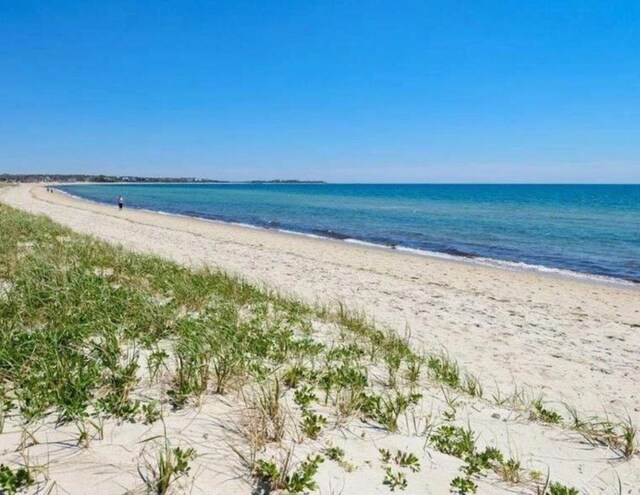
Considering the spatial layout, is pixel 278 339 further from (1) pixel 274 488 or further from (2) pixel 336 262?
(2) pixel 336 262

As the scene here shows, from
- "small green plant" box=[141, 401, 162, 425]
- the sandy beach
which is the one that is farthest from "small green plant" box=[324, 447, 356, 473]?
"small green plant" box=[141, 401, 162, 425]

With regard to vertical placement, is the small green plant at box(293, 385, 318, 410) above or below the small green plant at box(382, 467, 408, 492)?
above

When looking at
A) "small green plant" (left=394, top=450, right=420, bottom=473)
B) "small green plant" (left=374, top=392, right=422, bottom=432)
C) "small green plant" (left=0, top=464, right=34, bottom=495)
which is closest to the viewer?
"small green plant" (left=0, top=464, right=34, bottom=495)

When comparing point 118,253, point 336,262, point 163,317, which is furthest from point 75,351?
point 336,262

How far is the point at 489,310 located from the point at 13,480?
10525mm

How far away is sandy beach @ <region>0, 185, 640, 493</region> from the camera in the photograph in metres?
4.00

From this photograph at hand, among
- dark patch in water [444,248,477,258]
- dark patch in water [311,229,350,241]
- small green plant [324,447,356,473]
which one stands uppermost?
small green plant [324,447,356,473]

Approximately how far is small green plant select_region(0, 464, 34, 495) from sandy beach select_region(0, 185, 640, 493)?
3.92 ft

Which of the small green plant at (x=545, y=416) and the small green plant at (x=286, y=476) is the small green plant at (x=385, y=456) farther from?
the small green plant at (x=545, y=416)

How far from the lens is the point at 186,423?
11.2ft

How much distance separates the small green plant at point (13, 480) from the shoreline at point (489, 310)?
5.37 meters

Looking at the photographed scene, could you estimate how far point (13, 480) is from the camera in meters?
2.55

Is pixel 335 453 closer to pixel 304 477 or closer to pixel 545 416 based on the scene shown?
pixel 304 477

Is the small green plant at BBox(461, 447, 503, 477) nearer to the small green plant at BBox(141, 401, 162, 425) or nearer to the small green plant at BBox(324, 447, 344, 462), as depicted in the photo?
the small green plant at BBox(324, 447, 344, 462)
